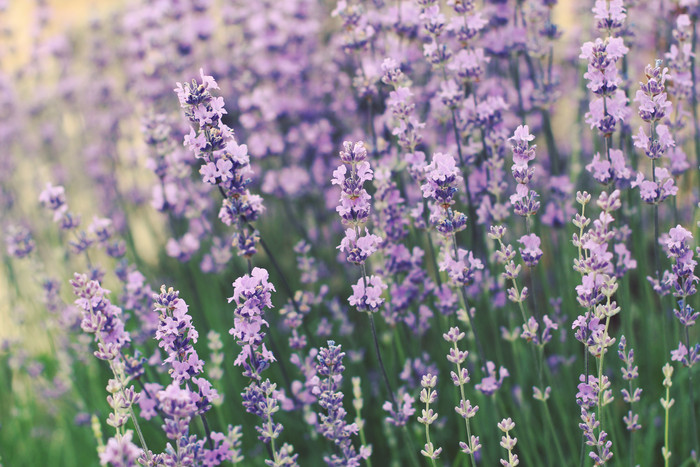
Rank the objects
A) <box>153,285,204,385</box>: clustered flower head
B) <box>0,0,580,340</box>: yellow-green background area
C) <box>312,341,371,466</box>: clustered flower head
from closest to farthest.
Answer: <box>153,285,204,385</box>: clustered flower head, <box>312,341,371,466</box>: clustered flower head, <box>0,0,580,340</box>: yellow-green background area

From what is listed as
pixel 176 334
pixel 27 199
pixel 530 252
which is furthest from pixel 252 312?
pixel 27 199

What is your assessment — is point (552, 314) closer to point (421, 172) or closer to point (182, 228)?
point (421, 172)

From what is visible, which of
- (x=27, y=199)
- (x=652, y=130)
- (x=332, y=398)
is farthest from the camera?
(x=27, y=199)

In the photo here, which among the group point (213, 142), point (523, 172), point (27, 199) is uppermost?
point (27, 199)

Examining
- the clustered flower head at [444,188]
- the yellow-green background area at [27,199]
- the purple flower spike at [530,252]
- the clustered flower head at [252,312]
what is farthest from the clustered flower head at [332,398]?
the yellow-green background area at [27,199]

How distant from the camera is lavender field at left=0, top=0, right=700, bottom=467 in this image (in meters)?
1.81

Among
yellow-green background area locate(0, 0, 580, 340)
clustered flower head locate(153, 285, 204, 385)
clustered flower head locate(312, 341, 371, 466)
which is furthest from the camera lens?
yellow-green background area locate(0, 0, 580, 340)

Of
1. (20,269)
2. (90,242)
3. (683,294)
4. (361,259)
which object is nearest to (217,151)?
(361,259)

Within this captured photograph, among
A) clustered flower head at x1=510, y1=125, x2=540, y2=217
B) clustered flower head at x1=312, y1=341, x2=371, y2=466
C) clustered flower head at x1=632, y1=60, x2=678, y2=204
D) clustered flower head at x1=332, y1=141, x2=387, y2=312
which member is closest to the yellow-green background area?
clustered flower head at x1=632, y1=60, x2=678, y2=204

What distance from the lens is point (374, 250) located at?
5.83ft

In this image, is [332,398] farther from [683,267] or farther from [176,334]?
[683,267]

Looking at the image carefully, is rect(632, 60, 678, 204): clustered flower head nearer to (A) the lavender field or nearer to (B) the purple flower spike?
(A) the lavender field

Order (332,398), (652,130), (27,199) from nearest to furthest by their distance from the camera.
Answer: (332,398), (652,130), (27,199)

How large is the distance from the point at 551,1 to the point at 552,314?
1.30 m
